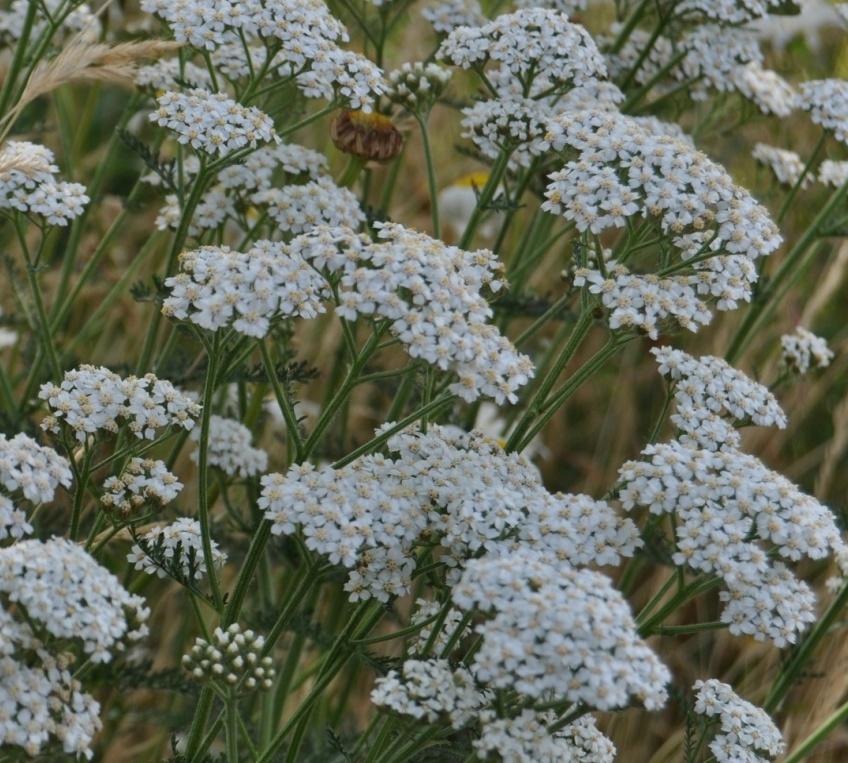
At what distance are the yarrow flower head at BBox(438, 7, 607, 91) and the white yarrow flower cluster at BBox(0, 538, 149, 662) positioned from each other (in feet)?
5.30

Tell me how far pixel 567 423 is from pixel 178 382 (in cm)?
287

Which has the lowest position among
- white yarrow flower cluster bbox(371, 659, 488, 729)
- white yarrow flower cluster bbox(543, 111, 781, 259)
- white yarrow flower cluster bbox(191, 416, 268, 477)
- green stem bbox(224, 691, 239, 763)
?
white yarrow flower cluster bbox(191, 416, 268, 477)

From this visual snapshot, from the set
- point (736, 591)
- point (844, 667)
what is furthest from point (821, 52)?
point (736, 591)

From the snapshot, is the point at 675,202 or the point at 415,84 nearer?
the point at 675,202

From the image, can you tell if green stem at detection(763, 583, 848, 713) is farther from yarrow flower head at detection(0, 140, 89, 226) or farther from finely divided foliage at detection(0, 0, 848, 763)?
yarrow flower head at detection(0, 140, 89, 226)

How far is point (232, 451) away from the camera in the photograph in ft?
10.7

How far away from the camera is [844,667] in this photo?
3.63 metres

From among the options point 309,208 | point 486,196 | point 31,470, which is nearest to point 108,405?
point 31,470

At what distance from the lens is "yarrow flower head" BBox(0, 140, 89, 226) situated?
111 inches

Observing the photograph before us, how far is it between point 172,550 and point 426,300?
2.27ft

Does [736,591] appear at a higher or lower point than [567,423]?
higher

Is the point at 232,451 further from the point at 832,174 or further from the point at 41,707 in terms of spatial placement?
the point at 832,174

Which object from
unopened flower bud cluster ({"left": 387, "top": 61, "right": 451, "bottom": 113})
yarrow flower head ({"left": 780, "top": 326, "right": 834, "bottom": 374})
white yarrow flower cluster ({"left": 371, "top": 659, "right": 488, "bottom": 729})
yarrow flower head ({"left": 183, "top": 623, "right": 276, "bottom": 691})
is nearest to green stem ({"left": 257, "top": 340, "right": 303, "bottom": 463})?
yarrow flower head ({"left": 183, "top": 623, "right": 276, "bottom": 691})

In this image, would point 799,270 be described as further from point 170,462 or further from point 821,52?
point 821,52
